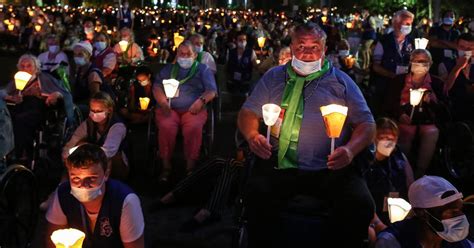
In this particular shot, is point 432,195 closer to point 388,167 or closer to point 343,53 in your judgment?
point 388,167

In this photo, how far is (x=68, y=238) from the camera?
12.1 feet

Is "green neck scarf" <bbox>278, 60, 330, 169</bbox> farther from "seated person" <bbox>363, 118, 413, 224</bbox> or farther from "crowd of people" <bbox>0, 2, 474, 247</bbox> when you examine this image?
"seated person" <bbox>363, 118, 413, 224</bbox>

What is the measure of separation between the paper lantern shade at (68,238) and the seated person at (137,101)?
603 cm

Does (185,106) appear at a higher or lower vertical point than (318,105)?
lower

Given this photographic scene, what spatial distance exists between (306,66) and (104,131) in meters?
2.45

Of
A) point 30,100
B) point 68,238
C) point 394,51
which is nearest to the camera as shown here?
point 68,238

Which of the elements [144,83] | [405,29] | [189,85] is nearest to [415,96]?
[405,29]

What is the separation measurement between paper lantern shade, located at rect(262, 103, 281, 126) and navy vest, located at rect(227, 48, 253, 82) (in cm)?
767

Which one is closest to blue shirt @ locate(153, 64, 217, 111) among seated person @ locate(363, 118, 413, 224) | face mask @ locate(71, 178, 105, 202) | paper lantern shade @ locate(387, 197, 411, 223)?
seated person @ locate(363, 118, 413, 224)

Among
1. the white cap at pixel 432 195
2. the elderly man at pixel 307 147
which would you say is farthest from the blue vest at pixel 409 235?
the elderly man at pixel 307 147

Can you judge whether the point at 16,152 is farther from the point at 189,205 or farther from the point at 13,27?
the point at 13,27

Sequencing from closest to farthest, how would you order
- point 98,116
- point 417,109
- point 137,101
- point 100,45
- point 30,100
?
point 98,116
point 417,109
point 30,100
point 137,101
point 100,45

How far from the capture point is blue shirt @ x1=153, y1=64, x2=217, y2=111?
8125 mm

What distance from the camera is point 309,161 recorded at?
4.64 m
